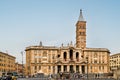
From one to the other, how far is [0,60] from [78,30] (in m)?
40.7

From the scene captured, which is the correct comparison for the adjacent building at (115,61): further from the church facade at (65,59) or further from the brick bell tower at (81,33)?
the brick bell tower at (81,33)

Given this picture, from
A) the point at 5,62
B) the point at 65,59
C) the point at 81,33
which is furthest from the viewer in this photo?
the point at 81,33

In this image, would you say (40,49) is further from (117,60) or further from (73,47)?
(117,60)

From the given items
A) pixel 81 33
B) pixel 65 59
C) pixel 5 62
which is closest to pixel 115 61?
pixel 81 33

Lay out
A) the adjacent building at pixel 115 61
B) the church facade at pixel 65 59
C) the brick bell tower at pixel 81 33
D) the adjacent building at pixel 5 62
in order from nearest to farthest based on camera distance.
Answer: the church facade at pixel 65 59
the adjacent building at pixel 5 62
the brick bell tower at pixel 81 33
the adjacent building at pixel 115 61

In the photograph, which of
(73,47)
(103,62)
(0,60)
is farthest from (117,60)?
(0,60)

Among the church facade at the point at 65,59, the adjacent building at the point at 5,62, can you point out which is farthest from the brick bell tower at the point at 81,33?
the adjacent building at the point at 5,62

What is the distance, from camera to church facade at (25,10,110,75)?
12419 centimetres

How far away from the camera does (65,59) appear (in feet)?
417

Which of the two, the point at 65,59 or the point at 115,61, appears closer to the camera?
the point at 65,59

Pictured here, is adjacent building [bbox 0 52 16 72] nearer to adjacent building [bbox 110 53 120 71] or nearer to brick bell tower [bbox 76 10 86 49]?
brick bell tower [bbox 76 10 86 49]

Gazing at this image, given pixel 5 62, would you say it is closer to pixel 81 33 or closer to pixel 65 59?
pixel 65 59

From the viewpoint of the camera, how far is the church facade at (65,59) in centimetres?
12419

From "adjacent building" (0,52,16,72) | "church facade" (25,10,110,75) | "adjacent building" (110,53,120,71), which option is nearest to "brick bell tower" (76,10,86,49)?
"church facade" (25,10,110,75)
